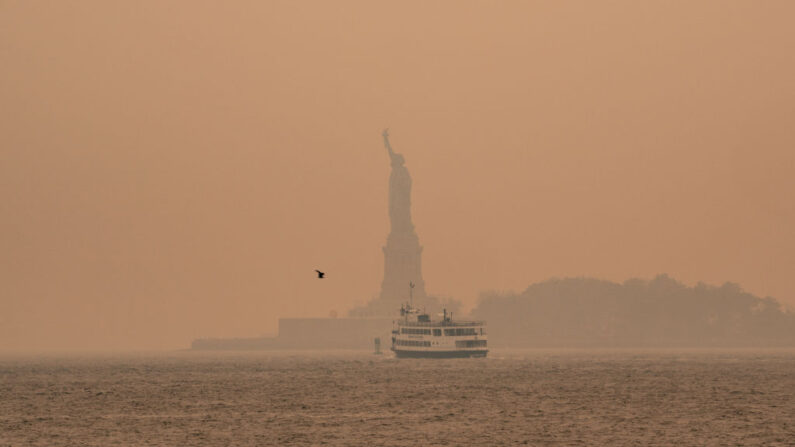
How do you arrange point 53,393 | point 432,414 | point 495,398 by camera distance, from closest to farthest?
point 432,414 < point 495,398 < point 53,393

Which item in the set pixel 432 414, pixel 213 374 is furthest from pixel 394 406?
pixel 213 374

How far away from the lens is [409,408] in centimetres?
10225

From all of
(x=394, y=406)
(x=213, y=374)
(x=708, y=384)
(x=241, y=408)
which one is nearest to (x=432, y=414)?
(x=394, y=406)

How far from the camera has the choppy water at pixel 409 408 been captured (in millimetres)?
81750

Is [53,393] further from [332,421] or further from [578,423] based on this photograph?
[578,423]

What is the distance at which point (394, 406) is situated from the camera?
342ft

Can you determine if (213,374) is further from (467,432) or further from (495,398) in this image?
(467,432)

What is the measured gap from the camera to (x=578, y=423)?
8912 centimetres

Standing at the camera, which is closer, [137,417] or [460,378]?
[137,417]

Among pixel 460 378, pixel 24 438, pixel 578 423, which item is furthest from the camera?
pixel 460 378

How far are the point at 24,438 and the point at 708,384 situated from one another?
73.8 metres

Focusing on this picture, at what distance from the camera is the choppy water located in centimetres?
8175

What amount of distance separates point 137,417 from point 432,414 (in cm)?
2148

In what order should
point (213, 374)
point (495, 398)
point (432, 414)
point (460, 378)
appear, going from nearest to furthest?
point (432, 414)
point (495, 398)
point (460, 378)
point (213, 374)
